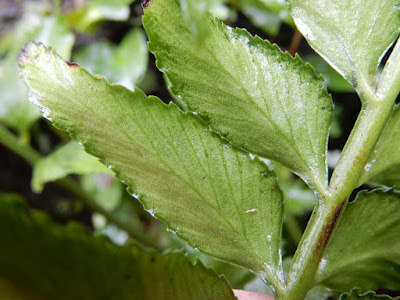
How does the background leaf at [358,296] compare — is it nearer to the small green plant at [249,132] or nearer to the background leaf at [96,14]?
the small green plant at [249,132]

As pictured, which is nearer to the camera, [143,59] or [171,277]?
[171,277]

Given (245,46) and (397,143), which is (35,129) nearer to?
(245,46)

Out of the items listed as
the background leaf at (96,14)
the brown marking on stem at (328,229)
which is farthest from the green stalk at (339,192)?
the background leaf at (96,14)

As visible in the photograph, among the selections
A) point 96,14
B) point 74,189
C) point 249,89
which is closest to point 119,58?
point 96,14

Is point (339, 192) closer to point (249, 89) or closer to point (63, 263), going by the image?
point (249, 89)

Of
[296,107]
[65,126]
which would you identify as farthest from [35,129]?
[296,107]

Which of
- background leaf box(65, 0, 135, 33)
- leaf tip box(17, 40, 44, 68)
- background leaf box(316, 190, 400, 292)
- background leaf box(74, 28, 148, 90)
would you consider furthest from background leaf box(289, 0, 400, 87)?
background leaf box(65, 0, 135, 33)
